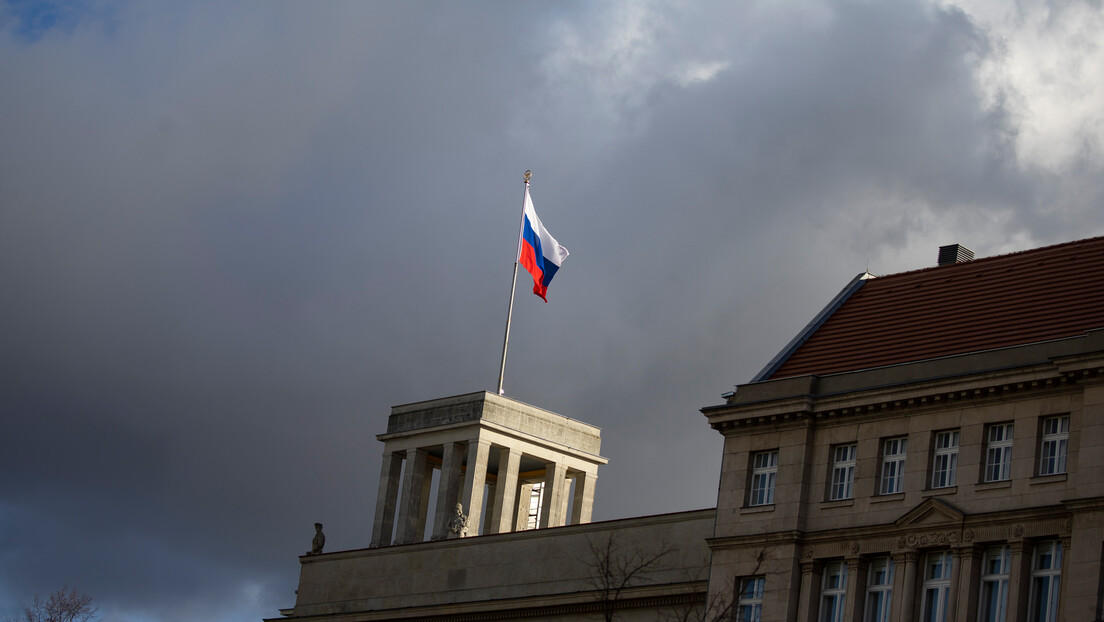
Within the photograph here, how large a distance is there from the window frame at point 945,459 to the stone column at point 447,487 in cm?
2624

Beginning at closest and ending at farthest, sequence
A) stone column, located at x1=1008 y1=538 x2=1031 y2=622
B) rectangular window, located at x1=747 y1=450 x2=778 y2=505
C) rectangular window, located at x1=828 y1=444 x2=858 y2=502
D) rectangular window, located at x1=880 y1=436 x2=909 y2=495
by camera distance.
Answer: stone column, located at x1=1008 y1=538 x2=1031 y2=622
rectangular window, located at x1=880 y1=436 x2=909 y2=495
rectangular window, located at x1=828 y1=444 x2=858 y2=502
rectangular window, located at x1=747 y1=450 x2=778 y2=505

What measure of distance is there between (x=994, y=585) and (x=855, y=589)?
4279 millimetres

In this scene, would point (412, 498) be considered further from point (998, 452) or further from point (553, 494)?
point (998, 452)

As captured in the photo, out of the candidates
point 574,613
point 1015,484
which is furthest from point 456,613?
point 1015,484

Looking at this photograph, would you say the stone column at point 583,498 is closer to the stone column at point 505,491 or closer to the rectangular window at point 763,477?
the stone column at point 505,491

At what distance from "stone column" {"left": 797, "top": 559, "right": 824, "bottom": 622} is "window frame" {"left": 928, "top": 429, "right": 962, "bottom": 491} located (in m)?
4.34

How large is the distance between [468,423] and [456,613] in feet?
36.5

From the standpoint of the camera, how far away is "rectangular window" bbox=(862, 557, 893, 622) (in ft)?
177

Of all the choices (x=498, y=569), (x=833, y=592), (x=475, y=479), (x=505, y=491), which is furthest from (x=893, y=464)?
(x=505, y=491)

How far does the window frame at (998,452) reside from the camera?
171 ft

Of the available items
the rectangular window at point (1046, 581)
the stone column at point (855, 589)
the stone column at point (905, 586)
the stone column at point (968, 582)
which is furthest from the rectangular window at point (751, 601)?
the rectangular window at point (1046, 581)

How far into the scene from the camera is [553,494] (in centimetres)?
7881

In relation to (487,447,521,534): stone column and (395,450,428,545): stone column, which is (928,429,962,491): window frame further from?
(395,450,428,545): stone column

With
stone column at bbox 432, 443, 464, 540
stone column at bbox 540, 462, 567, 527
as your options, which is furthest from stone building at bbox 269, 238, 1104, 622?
stone column at bbox 540, 462, 567, 527
